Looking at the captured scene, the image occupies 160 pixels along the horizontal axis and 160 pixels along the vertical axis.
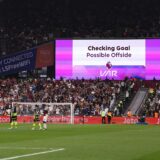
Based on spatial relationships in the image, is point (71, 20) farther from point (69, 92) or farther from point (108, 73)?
point (69, 92)

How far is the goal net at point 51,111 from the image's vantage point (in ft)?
219

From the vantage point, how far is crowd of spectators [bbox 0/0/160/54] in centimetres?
7700

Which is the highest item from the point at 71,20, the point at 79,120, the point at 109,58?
the point at 71,20

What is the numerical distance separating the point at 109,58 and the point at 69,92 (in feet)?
19.6

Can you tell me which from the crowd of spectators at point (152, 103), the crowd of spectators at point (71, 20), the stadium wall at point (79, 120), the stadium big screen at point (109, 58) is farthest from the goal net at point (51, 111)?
the crowd of spectators at point (71, 20)

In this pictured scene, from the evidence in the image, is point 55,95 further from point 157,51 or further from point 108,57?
point 157,51

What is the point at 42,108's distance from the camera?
223ft

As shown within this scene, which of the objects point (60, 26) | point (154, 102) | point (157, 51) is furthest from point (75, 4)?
point (154, 102)

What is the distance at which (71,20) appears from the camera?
7925cm

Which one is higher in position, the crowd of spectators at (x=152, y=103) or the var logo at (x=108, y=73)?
the var logo at (x=108, y=73)

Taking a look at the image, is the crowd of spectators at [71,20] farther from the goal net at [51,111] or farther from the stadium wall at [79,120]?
the stadium wall at [79,120]

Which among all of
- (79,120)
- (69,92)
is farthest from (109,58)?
(79,120)

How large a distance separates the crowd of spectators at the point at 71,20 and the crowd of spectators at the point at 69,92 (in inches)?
203

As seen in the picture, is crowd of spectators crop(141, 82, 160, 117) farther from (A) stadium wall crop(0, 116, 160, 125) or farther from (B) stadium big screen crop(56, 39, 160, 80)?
(B) stadium big screen crop(56, 39, 160, 80)
